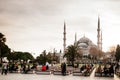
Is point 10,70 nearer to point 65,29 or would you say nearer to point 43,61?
point 43,61

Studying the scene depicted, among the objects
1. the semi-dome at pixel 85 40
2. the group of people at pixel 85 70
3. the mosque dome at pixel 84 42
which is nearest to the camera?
the group of people at pixel 85 70

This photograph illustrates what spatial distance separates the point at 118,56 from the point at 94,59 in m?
42.7

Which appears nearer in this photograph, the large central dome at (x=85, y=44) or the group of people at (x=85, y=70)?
the group of people at (x=85, y=70)

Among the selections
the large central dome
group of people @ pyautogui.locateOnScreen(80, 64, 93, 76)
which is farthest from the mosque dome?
group of people @ pyautogui.locateOnScreen(80, 64, 93, 76)

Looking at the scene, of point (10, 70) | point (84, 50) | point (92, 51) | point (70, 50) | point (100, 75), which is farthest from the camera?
point (84, 50)

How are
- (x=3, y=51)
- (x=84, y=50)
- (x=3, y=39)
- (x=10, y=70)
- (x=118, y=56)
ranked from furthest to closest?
(x=84, y=50), (x=118, y=56), (x=3, y=51), (x=3, y=39), (x=10, y=70)

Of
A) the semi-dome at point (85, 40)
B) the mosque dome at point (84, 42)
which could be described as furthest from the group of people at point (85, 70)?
the semi-dome at point (85, 40)

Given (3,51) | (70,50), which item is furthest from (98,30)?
(70,50)

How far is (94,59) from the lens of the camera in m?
131

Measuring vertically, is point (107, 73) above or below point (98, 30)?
below

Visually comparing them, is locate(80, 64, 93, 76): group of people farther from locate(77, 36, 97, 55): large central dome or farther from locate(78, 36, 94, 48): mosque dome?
locate(78, 36, 94, 48): mosque dome

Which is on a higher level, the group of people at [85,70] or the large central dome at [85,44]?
the large central dome at [85,44]

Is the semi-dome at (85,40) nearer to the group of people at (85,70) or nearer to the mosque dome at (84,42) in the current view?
the mosque dome at (84,42)

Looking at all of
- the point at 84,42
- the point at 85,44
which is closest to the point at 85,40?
the point at 84,42
